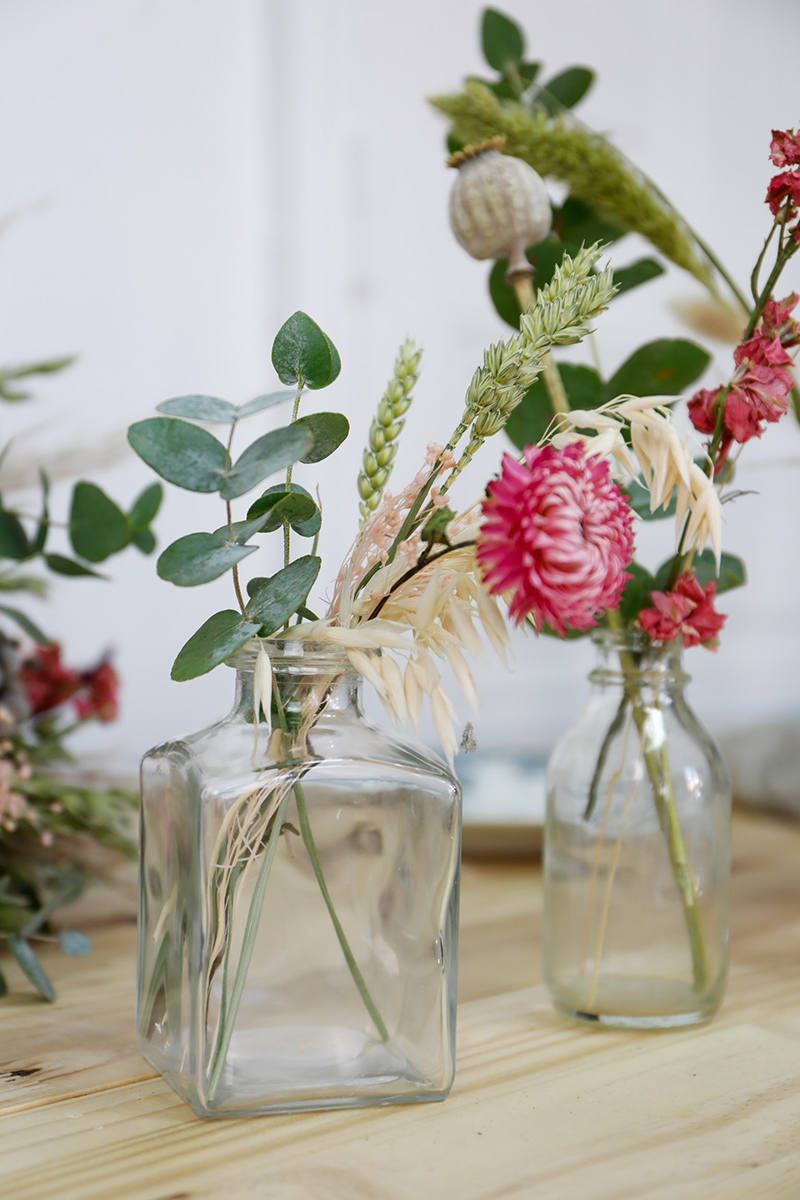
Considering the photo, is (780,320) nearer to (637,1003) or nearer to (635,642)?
(635,642)

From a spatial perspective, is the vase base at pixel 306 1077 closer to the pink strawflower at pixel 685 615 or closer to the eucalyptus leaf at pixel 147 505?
the pink strawflower at pixel 685 615

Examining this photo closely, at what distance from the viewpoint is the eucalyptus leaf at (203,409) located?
0.32m

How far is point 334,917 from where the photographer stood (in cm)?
36

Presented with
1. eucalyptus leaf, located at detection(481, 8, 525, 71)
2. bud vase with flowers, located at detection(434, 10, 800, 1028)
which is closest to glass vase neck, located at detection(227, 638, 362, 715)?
bud vase with flowers, located at detection(434, 10, 800, 1028)

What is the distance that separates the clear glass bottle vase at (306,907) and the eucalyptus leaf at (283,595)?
0.05 feet

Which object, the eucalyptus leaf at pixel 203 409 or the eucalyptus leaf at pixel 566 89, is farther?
the eucalyptus leaf at pixel 566 89

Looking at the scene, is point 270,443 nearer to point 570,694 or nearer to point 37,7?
point 37,7

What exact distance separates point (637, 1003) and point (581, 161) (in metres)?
0.41

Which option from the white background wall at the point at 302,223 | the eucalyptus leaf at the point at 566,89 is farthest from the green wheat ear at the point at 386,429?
the white background wall at the point at 302,223

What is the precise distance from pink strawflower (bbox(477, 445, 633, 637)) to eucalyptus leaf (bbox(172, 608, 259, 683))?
9 cm

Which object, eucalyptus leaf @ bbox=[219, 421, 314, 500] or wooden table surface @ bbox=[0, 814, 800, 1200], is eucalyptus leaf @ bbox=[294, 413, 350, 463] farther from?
wooden table surface @ bbox=[0, 814, 800, 1200]

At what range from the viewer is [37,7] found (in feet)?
3.50

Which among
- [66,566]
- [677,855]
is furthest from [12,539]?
[677,855]

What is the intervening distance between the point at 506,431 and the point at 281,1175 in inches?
13.6
